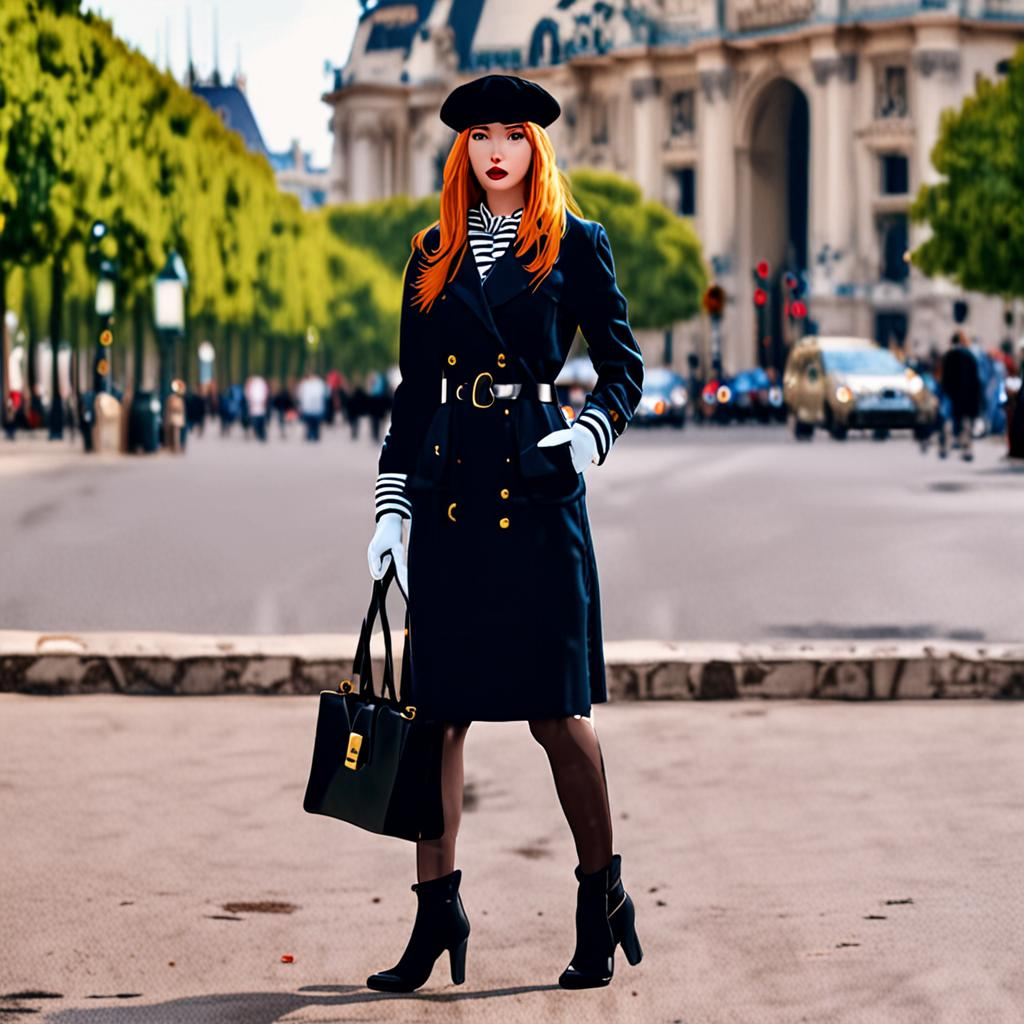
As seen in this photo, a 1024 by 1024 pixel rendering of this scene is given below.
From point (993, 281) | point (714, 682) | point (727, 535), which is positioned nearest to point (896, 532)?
point (727, 535)

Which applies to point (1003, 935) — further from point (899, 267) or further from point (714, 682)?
point (899, 267)

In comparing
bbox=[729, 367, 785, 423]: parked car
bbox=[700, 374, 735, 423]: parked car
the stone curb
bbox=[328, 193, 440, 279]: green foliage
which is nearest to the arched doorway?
bbox=[328, 193, 440, 279]: green foliage

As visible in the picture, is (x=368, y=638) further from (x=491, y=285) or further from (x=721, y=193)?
(x=721, y=193)

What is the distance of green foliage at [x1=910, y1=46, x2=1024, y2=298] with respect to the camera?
2547 inches

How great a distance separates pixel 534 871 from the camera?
6.60 meters

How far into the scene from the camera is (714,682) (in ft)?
32.0

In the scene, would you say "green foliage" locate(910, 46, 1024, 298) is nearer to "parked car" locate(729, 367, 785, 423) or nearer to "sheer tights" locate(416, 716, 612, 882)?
"parked car" locate(729, 367, 785, 423)

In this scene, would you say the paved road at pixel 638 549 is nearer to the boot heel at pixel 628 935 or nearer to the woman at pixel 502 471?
the boot heel at pixel 628 935

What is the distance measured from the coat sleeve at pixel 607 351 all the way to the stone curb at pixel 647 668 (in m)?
4.65

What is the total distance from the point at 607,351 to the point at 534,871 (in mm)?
1896

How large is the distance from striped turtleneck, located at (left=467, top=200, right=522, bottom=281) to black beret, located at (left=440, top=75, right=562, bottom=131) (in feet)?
0.58

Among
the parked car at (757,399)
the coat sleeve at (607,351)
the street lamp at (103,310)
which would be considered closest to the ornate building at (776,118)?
the parked car at (757,399)

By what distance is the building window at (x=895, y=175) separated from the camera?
4569 inches

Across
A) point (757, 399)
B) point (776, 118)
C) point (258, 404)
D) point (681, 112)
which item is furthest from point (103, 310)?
point (681, 112)
